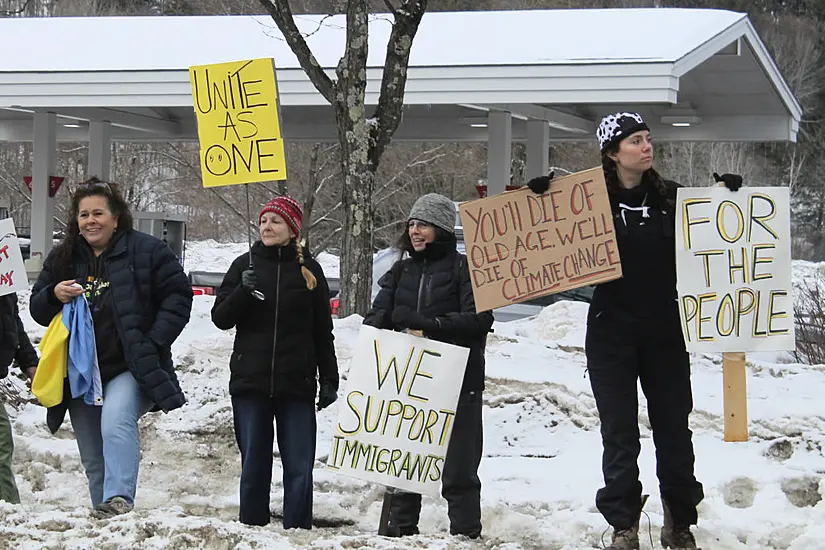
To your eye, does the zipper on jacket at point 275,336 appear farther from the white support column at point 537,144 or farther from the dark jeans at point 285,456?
the white support column at point 537,144

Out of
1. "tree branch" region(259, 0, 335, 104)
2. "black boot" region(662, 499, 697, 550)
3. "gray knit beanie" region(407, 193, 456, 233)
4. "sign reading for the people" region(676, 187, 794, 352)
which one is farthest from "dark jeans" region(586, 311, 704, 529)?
"tree branch" region(259, 0, 335, 104)

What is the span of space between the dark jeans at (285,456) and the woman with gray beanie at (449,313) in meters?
0.51

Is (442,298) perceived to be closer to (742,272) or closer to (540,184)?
(540,184)

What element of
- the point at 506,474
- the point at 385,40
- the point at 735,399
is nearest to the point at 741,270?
the point at 735,399

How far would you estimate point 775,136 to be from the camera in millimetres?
19000

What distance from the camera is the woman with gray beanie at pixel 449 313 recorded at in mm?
5863

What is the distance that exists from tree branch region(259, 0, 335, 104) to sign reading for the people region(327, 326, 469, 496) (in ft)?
20.8

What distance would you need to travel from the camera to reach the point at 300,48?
12.1m

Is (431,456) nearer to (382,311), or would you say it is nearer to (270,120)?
(382,311)

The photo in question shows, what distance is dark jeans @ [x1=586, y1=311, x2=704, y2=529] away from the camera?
5176 millimetres

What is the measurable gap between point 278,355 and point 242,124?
4.75ft

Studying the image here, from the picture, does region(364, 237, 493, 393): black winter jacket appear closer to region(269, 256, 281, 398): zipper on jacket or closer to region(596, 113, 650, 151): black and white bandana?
region(269, 256, 281, 398): zipper on jacket

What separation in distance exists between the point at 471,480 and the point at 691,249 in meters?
1.56

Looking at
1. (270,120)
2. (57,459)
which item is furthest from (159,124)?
(270,120)
